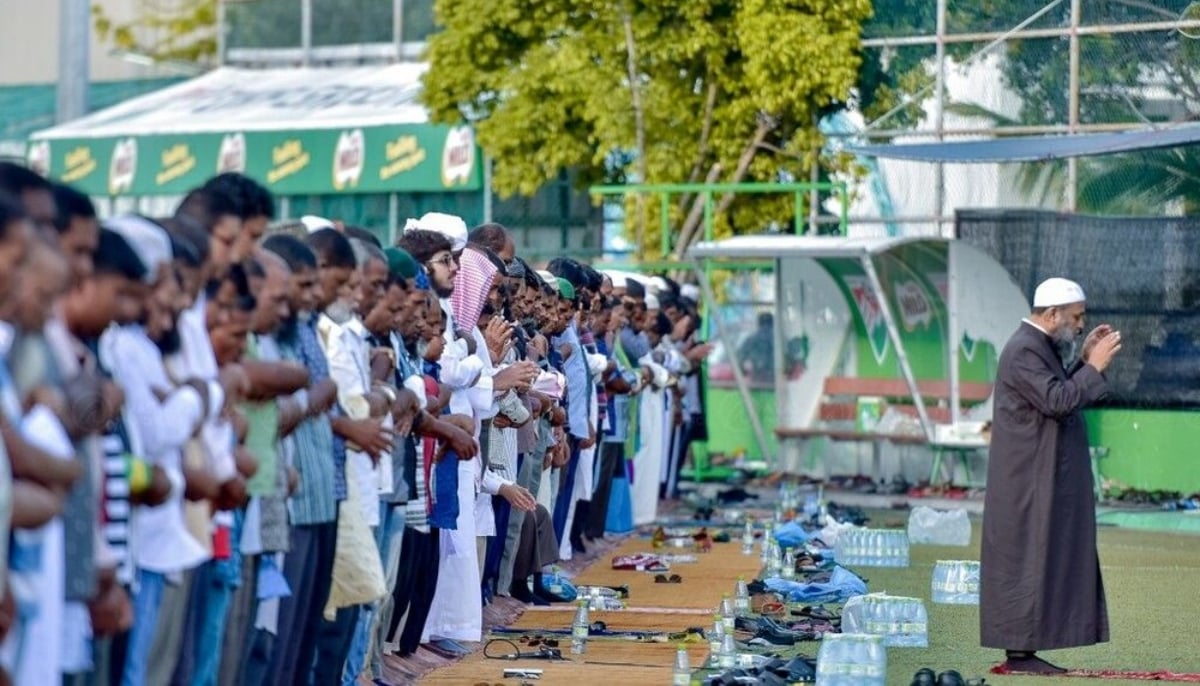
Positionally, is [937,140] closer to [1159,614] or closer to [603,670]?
[1159,614]

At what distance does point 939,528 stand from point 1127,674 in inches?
283

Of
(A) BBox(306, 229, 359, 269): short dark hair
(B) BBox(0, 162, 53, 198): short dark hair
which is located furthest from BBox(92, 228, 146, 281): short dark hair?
(A) BBox(306, 229, 359, 269): short dark hair

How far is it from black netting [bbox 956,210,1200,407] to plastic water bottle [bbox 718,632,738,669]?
449 inches

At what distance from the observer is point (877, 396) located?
24.5m

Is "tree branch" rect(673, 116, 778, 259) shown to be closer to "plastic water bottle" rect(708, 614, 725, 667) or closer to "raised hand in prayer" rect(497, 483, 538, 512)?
"raised hand in prayer" rect(497, 483, 538, 512)

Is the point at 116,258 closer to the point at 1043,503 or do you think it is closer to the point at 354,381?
the point at 354,381

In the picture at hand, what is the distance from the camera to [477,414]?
1230cm

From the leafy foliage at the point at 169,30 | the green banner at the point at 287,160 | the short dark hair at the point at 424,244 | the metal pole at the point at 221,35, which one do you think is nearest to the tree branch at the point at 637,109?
the green banner at the point at 287,160

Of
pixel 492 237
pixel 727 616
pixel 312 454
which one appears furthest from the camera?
pixel 492 237

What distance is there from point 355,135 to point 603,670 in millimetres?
21942

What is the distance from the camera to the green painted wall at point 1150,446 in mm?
22172

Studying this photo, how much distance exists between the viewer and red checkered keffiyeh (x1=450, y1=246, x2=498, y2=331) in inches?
497

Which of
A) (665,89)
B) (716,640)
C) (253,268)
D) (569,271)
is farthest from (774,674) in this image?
(665,89)

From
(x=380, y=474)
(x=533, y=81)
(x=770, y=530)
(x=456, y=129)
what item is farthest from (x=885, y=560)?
(x=456, y=129)
